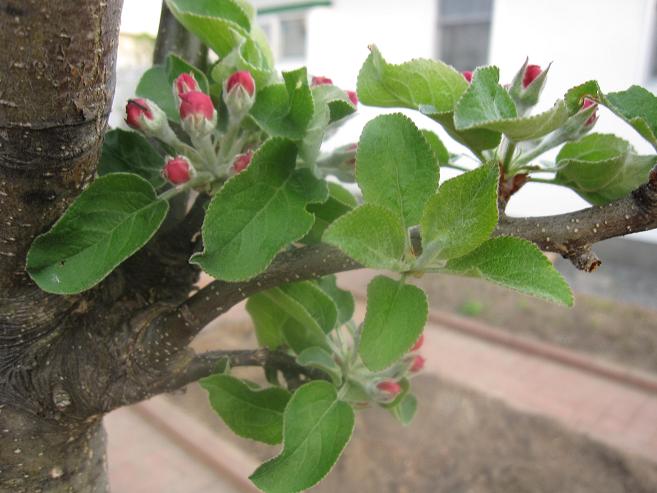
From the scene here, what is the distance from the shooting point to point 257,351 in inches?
20.5

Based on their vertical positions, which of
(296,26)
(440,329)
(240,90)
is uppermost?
(240,90)

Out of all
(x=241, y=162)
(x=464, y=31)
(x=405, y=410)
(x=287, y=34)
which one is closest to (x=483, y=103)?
(x=241, y=162)

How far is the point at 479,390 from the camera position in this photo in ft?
8.24

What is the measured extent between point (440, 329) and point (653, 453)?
3.75ft

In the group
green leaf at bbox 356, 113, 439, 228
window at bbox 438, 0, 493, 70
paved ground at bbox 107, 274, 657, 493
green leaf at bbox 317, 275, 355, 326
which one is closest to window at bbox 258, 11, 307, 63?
window at bbox 438, 0, 493, 70

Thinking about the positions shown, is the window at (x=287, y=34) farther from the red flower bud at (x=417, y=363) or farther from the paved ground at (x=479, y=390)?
the red flower bud at (x=417, y=363)

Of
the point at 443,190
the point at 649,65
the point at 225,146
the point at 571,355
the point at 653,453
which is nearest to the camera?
the point at 443,190

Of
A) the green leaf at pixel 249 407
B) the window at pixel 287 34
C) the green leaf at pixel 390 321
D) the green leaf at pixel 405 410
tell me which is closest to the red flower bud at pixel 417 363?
the green leaf at pixel 405 410

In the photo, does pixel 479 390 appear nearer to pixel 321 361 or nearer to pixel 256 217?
pixel 321 361

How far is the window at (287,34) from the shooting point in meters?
5.23

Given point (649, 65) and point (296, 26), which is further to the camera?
point (296, 26)

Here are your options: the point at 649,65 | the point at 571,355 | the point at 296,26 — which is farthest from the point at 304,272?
the point at 296,26

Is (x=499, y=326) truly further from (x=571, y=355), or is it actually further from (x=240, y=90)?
(x=240, y=90)

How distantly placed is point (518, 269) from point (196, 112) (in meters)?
0.21
